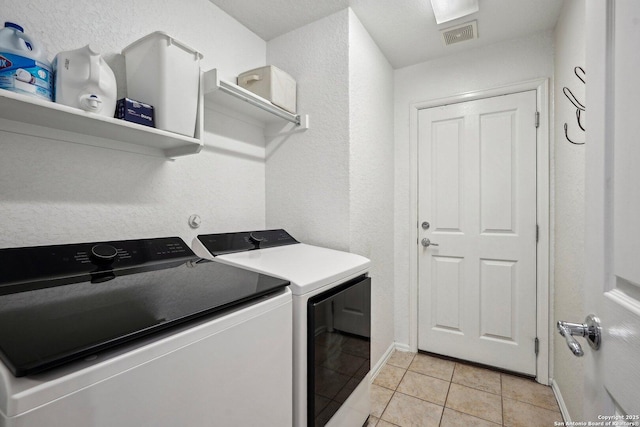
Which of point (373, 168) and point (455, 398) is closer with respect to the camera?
point (455, 398)

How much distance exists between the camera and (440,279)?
7.71ft

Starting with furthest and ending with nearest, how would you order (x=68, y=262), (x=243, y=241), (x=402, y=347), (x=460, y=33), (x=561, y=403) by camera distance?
1. (x=402, y=347)
2. (x=460, y=33)
3. (x=561, y=403)
4. (x=243, y=241)
5. (x=68, y=262)

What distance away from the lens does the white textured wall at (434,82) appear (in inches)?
80.1

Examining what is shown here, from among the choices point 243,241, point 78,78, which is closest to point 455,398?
point 243,241

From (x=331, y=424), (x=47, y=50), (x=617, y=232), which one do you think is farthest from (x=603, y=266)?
(x=47, y=50)

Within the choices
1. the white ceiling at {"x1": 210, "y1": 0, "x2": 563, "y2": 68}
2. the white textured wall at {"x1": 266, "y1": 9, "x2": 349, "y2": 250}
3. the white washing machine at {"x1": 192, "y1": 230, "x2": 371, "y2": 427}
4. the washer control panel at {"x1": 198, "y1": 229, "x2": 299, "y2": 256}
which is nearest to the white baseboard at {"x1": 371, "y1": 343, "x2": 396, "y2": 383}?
the white washing machine at {"x1": 192, "y1": 230, "x2": 371, "y2": 427}

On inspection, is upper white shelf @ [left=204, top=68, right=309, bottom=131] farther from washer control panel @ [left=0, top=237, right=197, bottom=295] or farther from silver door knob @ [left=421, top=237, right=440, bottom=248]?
silver door knob @ [left=421, top=237, right=440, bottom=248]

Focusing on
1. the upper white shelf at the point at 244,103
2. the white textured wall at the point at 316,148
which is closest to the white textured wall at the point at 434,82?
the white textured wall at the point at 316,148

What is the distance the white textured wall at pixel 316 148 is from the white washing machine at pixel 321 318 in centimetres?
28

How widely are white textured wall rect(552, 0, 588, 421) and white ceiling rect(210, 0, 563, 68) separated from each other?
21cm

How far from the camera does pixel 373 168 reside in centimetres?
211

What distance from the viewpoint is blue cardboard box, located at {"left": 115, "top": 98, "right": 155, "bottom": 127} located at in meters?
1.10

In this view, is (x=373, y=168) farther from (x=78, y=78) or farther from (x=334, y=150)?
(x=78, y=78)

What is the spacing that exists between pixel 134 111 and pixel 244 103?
68cm
